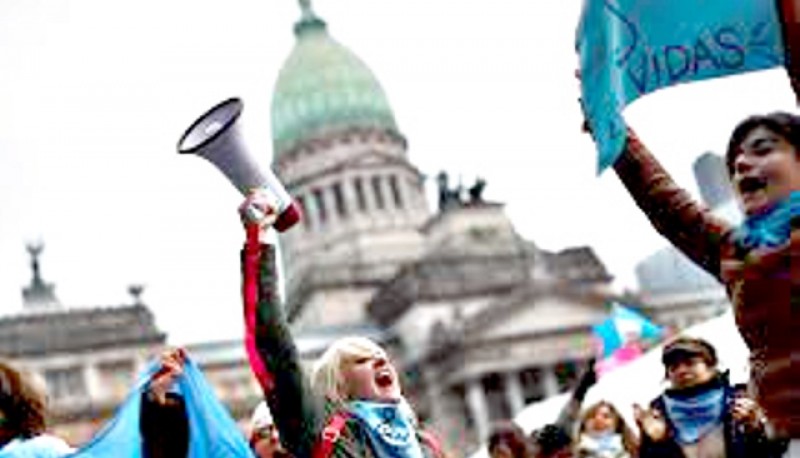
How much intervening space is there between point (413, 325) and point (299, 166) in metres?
11.1

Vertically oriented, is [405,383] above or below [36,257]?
below

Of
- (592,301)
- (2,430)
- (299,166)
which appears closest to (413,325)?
(592,301)

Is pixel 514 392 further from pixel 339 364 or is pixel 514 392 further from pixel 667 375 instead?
pixel 339 364

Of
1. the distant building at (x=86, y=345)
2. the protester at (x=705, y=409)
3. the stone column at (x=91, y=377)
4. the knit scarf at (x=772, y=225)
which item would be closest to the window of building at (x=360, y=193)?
the distant building at (x=86, y=345)

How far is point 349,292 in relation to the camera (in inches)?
2339

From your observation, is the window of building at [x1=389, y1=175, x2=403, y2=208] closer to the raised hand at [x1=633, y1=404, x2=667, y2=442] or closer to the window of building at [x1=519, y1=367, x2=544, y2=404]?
the window of building at [x1=519, y1=367, x2=544, y2=404]

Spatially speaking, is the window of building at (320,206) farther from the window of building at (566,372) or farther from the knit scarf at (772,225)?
the knit scarf at (772,225)

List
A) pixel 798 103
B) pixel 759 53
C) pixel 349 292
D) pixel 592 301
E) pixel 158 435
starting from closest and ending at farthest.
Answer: pixel 798 103 → pixel 759 53 → pixel 158 435 → pixel 592 301 → pixel 349 292

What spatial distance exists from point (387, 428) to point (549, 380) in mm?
51339

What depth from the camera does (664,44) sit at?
2848 mm

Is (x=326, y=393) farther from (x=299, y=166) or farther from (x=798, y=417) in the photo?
(x=299, y=166)

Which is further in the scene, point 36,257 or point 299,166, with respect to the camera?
point 299,166

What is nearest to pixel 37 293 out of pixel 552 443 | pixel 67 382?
pixel 67 382

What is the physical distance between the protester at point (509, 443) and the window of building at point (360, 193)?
57.1 metres
